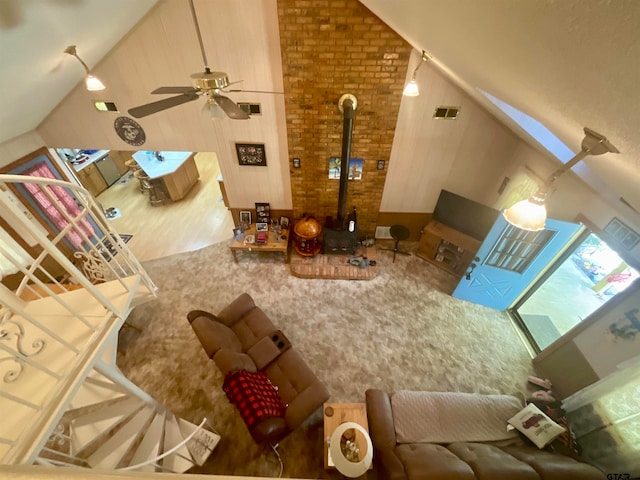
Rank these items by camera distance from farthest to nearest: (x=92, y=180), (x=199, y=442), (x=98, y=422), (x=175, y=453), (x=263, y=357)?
(x=92, y=180), (x=263, y=357), (x=199, y=442), (x=175, y=453), (x=98, y=422)

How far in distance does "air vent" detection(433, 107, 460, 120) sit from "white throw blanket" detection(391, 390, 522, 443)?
12.5ft

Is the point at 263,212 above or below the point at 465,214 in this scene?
below

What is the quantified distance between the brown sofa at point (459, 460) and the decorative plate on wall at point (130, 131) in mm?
5241

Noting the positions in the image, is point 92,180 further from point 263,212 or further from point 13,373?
point 13,373

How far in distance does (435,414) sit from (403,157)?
3.69 metres

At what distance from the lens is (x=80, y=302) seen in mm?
2000

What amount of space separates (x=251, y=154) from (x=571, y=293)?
6.14 m

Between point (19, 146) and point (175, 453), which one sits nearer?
point (175, 453)

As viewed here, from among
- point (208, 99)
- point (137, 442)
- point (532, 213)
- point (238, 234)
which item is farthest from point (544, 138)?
point (137, 442)

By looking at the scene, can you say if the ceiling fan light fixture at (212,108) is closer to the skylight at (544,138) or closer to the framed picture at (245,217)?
the skylight at (544,138)

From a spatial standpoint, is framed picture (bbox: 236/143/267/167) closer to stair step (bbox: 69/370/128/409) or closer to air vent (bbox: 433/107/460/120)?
air vent (bbox: 433/107/460/120)

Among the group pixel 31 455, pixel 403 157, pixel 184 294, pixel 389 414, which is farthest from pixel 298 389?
pixel 403 157

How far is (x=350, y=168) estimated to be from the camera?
15.5 ft

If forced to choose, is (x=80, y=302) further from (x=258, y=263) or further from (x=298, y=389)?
(x=258, y=263)
